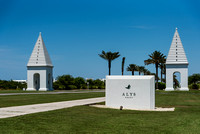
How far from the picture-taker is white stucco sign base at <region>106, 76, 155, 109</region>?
1831cm

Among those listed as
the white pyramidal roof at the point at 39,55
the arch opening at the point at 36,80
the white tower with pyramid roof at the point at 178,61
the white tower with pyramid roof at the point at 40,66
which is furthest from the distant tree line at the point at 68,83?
the white tower with pyramid roof at the point at 178,61

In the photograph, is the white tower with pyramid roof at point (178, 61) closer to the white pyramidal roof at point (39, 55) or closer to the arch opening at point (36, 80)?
the white pyramidal roof at point (39, 55)

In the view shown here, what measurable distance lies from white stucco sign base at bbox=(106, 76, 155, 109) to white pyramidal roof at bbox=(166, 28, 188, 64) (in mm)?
43451

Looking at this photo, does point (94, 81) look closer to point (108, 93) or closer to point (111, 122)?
point (108, 93)

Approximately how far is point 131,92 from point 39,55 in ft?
149

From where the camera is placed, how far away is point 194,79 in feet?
333

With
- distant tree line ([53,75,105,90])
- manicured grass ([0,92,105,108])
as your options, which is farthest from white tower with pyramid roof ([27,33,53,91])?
manicured grass ([0,92,105,108])

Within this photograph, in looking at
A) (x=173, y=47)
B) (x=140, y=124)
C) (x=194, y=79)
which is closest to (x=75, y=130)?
(x=140, y=124)

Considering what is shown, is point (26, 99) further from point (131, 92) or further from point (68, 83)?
point (68, 83)

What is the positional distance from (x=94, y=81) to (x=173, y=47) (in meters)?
28.7

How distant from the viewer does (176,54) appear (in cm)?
6044

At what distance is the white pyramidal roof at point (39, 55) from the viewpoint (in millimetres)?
61250

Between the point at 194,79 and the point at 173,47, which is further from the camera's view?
the point at 194,79

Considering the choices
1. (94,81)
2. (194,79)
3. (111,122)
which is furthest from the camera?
(194,79)
